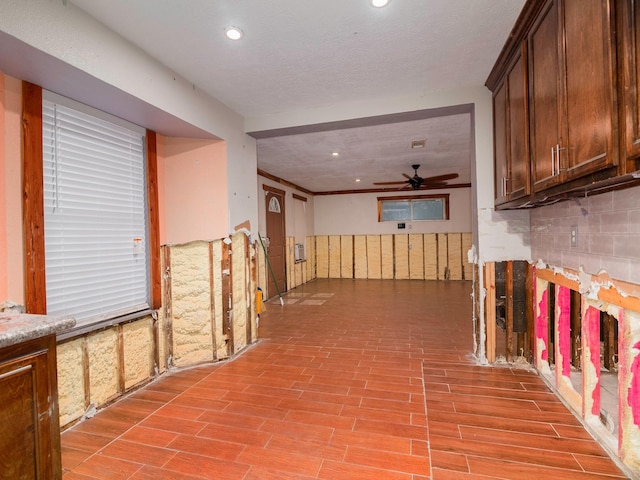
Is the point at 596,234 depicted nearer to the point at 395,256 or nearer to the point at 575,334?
the point at 575,334

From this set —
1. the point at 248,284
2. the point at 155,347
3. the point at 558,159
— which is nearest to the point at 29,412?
the point at 155,347

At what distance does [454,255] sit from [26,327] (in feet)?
28.6

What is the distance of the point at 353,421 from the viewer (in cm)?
216

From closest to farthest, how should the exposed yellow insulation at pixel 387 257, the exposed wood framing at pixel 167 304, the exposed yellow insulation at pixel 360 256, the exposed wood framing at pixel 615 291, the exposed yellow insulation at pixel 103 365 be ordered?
the exposed wood framing at pixel 615 291 < the exposed yellow insulation at pixel 103 365 < the exposed wood framing at pixel 167 304 < the exposed yellow insulation at pixel 387 257 < the exposed yellow insulation at pixel 360 256

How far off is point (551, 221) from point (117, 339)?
140 inches

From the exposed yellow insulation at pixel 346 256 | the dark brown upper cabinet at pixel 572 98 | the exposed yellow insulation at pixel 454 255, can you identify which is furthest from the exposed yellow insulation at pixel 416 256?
the dark brown upper cabinet at pixel 572 98

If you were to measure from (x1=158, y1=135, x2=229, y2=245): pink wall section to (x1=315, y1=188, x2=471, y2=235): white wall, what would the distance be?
6320 millimetres

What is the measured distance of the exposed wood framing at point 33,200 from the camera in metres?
2.01

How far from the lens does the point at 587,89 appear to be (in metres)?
1.40

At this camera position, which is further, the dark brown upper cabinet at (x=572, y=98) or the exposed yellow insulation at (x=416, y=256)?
the exposed yellow insulation at (x=416, y=256)

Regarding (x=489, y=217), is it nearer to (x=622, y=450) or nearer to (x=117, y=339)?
(x=622, y=450)

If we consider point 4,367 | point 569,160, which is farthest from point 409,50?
point 4,367

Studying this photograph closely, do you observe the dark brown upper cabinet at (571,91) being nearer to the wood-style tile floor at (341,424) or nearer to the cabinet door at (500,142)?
the cabinet door at (500,142)

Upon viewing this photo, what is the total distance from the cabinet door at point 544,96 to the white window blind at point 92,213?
304 cm
